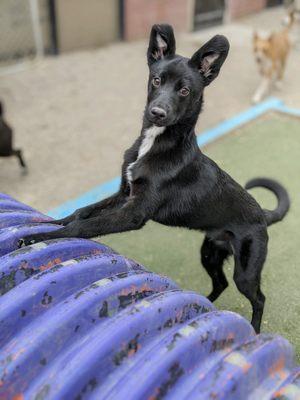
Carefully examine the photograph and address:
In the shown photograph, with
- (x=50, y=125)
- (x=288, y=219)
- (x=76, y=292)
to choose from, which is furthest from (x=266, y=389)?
(x=50, y=125)

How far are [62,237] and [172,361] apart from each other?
37.1 inches

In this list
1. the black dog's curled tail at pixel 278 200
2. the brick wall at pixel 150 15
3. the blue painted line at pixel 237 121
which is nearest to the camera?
the black dog's curled tail at pixel 278 200

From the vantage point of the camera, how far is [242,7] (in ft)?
33.7

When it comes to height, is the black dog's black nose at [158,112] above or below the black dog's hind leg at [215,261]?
above

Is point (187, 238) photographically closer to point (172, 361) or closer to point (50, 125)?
point (172, 361)

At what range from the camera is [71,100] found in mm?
6434

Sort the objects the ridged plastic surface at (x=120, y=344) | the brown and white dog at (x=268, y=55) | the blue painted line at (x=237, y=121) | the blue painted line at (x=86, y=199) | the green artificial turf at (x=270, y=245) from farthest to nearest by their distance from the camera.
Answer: the brown and white dog at (x=268, y=55), the blue painted line at (x=237, y=121), the blue painted line at (x=86, y=199), the green artificial turf at (x=270, y=245), the ridged plastic surface at (x=120, y=344)

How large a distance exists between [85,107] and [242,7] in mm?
5685

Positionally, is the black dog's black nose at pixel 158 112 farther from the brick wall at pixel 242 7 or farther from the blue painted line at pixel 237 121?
the brick wall at pixel 242 7

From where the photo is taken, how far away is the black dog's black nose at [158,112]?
81.4 inches

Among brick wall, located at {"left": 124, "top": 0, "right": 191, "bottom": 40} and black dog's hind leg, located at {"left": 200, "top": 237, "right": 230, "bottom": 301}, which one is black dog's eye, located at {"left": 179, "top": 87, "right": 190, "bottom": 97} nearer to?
black dog's hind leg, located at {"left": 200, "top": 237, "right": 230, "bottom": 301}

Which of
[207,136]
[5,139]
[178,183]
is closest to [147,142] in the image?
[178,183]

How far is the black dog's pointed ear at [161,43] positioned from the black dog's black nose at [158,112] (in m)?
0.37

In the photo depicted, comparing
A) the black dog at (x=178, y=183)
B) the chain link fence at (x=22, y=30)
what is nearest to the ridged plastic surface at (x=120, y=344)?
the black dog at (x=178, y=183)
